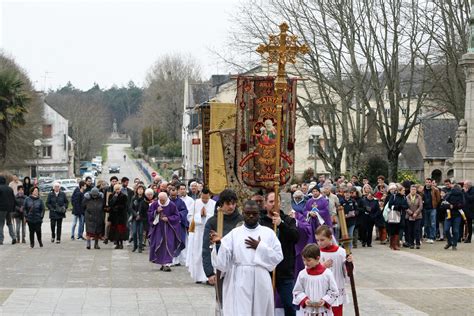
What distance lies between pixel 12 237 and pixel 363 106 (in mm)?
18321

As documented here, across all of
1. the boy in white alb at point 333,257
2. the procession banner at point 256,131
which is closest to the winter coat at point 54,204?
the procession banner at point 256,131

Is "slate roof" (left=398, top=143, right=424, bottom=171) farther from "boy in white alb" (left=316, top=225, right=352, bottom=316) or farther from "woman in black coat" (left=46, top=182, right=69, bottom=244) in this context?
"boy in white alb" (left=316, top=225, right=352, bottom=316)

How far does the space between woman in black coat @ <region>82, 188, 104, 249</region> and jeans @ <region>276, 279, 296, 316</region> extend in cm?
1469

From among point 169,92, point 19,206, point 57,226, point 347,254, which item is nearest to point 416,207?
point 57,226

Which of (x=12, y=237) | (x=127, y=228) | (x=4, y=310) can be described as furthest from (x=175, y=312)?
(x=12, y=237)

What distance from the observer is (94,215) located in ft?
85.8

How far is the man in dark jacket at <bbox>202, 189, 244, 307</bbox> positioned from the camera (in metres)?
11.7

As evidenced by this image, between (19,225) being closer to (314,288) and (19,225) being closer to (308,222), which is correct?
(308,222)

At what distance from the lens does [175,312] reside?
15.1 meters

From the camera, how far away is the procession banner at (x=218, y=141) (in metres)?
20.6

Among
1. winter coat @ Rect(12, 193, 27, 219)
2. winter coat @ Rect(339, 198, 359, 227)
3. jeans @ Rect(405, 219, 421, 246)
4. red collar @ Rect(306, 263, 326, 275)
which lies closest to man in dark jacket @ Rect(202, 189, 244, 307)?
red collar @ Rect(306, 263, 326, 275)

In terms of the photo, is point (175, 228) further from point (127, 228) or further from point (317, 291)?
point (317, 291)

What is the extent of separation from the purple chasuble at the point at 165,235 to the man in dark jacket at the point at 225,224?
8.83 m

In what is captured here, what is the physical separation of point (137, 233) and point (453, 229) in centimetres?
780
